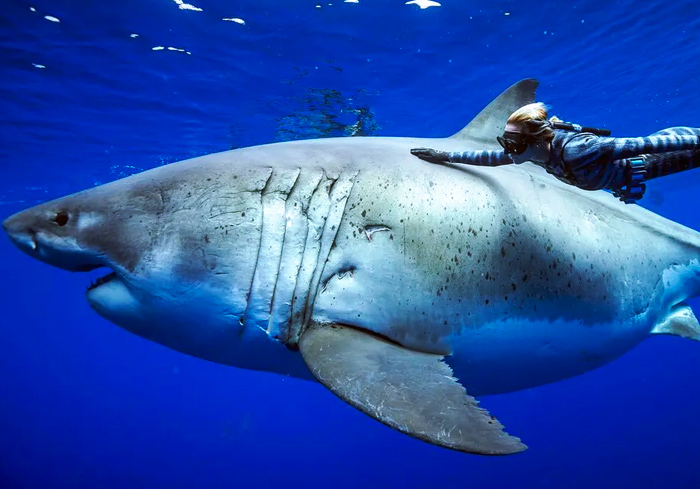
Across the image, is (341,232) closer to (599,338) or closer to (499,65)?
(599,338)

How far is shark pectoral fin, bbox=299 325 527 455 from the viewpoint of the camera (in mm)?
1874

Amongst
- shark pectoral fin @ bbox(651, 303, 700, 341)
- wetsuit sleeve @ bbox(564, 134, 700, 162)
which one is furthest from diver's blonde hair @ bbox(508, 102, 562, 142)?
shark pectoral fin @ bbox(651, 303, 700, 341)

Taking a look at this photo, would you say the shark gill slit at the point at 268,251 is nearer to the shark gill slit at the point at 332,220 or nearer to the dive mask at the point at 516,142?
the shark gill slit at the point at 332,220

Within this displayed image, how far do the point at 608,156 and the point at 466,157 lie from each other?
895 millimetres

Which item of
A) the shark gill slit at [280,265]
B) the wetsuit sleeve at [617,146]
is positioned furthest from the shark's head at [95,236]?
the wetsuit sleeve at [617,146]

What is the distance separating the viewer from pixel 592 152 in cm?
303

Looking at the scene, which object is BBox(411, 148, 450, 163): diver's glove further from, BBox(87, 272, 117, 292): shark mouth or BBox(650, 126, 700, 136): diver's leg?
BBox(87, 272, 117, 292): shark mouth

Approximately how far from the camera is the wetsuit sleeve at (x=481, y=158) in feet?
10.9

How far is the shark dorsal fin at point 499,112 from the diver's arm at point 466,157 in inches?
30.3

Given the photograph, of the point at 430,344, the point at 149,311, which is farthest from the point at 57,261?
the point at 430,344

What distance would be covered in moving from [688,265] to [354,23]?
947 cm

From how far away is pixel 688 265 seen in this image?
13.6 feet

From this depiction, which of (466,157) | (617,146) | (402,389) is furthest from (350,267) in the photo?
(617,146)

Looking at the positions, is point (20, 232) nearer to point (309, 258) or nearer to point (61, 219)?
point (61, 219)
